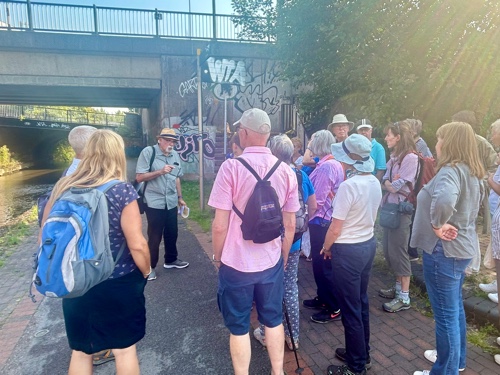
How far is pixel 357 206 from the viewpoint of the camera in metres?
2.41

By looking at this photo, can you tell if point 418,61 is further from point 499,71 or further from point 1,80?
point 1,80

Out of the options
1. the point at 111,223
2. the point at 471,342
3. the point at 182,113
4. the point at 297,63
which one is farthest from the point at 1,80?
the point at 471,342

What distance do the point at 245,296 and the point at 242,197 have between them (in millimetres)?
668

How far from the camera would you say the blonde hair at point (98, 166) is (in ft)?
6.43

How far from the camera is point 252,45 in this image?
13.5 metres

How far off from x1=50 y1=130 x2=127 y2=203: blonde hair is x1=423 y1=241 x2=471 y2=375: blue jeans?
2195 millimetres

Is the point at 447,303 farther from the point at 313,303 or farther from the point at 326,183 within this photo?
the point at 313,303

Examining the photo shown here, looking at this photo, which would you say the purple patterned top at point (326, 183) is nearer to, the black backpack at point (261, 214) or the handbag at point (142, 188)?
the black backpack at point (261, 214)

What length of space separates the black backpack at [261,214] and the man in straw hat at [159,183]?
223 cm

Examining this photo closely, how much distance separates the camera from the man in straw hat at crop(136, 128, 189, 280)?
162 inches

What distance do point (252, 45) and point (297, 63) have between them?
6462 millimetres

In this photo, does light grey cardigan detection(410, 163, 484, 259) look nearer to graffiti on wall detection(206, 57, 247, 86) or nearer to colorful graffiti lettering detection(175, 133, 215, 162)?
graffiti on wall detection(206, 57, 247, 86)

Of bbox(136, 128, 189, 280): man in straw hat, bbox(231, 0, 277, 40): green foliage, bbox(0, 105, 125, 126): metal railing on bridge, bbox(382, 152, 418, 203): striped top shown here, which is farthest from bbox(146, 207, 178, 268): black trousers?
bbox(0, 105, 125, 126): metal railing on bridge

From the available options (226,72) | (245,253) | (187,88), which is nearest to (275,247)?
(245,253)
